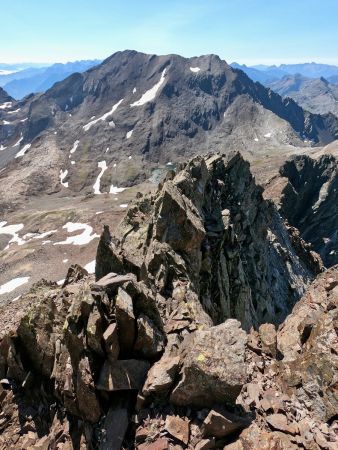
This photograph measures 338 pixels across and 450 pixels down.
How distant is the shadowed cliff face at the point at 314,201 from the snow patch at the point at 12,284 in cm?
7967

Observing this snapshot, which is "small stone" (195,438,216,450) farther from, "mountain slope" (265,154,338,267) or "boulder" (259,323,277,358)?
"mountain slope" (265,154,338,267)

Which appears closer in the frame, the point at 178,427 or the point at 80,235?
the point at 178,427

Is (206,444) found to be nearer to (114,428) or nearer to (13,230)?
(114,428)

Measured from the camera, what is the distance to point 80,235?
4759 inches

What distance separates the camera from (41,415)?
1678cm

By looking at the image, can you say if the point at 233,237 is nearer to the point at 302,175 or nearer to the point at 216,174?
the point at 216,174

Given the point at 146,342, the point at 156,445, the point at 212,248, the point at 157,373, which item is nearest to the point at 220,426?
the point at 156,445

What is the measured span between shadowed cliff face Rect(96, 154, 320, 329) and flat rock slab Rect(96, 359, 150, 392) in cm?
Answer: 752

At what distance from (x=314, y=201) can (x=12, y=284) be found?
117825mm

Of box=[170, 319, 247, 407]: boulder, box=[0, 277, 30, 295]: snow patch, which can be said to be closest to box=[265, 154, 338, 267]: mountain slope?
box=[0, 277, 30, 295]: snow patch

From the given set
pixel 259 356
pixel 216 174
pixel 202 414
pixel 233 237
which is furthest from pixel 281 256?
pixel 202 414

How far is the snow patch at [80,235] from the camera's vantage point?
374ft

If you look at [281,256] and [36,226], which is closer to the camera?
[281,256]

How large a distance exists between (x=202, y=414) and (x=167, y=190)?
21013 millimetres
